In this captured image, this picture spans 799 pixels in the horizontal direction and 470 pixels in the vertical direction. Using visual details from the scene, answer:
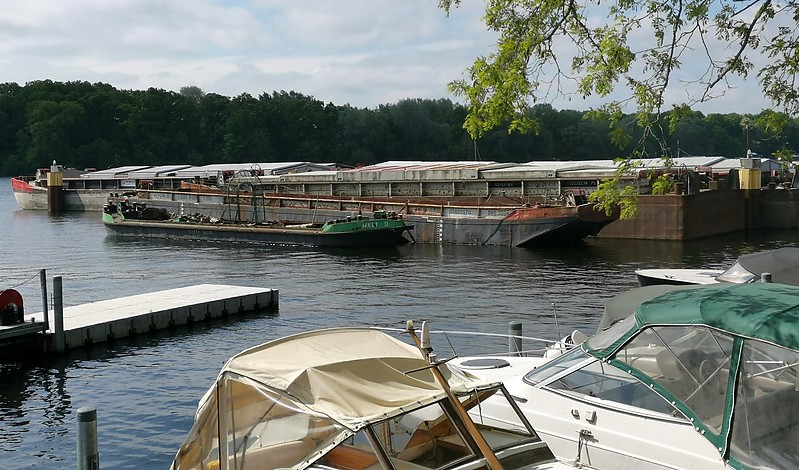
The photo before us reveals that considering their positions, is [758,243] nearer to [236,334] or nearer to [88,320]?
[236,334]

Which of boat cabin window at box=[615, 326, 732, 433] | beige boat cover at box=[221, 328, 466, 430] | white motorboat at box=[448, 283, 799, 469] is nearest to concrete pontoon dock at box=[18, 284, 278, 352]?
white motorboat at box=[448, 283, 799, 469]

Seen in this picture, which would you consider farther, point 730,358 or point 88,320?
point 88,320

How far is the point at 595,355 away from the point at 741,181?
62.7 meters

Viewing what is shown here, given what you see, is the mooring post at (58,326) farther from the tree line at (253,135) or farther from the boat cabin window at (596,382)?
the tree line at (253,135)

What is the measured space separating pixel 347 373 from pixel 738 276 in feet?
54.6

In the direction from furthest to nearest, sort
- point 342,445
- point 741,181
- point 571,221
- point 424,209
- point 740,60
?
point 741,181, point 424,209, point 571,221, point 740,60, point 342,445

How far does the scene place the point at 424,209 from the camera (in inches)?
2360

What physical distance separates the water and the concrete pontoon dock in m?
0.48

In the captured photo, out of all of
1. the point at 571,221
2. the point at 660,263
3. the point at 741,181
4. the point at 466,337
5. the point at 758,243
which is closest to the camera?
the point at 466,337

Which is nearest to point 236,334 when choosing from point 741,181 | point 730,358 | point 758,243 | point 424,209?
point 730,358

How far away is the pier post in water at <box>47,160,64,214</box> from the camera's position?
315 feet

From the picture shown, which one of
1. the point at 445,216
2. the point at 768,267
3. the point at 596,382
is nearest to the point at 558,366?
the point at 596,382

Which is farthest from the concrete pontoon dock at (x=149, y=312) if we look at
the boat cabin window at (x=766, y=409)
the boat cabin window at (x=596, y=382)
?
the boat cabin window at (x=766, y=409)

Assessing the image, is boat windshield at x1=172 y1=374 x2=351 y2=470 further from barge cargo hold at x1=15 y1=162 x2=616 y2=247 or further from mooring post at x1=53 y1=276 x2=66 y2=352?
barge cargo hold at x1=15 y1=162 x2=616 y2=247
